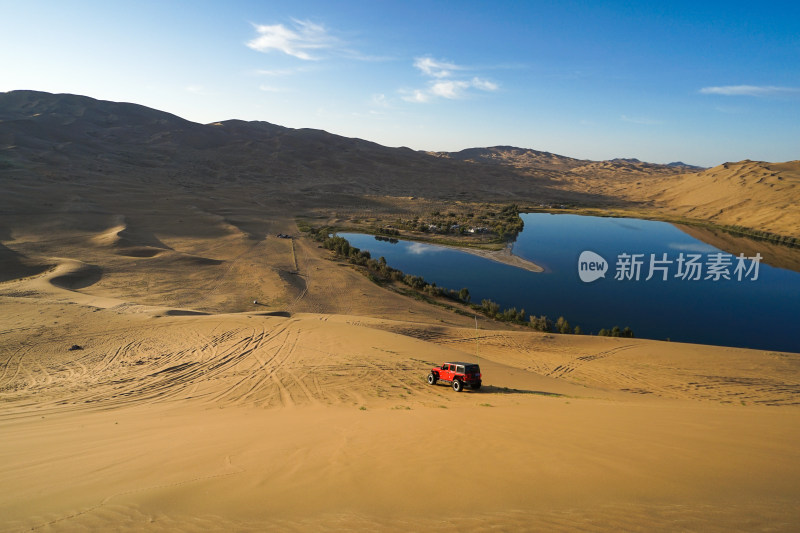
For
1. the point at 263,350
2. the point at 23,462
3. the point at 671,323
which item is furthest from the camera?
the point at 671,323

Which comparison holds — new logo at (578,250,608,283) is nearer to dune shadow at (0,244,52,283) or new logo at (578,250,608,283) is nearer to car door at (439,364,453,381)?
car door at (439,364,453,381)

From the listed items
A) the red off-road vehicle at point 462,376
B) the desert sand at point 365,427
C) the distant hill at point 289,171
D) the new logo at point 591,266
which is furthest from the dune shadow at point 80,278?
the new logo at point 591,266

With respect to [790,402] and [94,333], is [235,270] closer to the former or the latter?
[94,333]

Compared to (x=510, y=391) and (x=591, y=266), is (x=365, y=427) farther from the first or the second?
(x=591, y=266)

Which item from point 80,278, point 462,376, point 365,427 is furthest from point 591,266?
point 80,278

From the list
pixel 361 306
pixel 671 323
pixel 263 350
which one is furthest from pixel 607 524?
pixel 671 323

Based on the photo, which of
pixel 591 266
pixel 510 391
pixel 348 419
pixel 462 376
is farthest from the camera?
pixel 591 266
